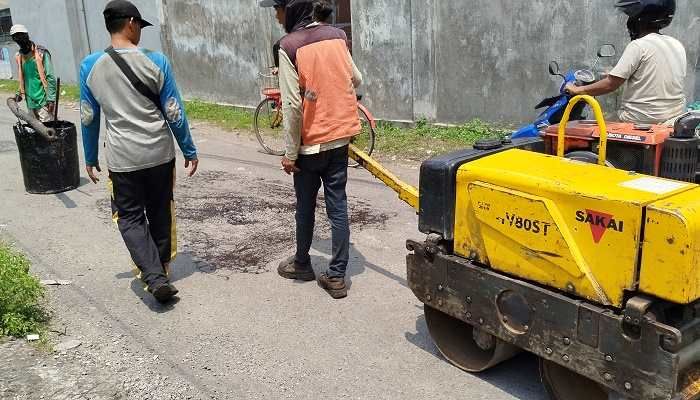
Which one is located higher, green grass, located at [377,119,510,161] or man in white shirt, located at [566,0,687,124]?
man in white shirt, located at [566,0,687,124]

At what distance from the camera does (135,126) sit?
4125 mm

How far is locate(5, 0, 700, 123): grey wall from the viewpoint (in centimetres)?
780

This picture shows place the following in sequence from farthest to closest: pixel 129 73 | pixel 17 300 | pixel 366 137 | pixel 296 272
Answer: pixel 366 137 → pixel 296 272 → pixel 129 73 → pixel 17 300

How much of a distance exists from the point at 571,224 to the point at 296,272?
2.39 m

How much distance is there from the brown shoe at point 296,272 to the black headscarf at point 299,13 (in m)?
1.66

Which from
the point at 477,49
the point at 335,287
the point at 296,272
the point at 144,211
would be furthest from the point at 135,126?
the point at 477,49

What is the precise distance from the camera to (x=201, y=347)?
3740mm

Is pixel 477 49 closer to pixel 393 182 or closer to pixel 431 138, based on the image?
pixel 431 138

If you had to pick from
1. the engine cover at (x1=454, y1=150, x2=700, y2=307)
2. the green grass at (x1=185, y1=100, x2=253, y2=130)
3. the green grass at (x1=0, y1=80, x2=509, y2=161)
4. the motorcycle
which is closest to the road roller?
the engine cover at (x1=454, y1=150, x2=700, y2=307)

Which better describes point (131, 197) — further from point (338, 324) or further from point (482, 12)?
point (482, 12)

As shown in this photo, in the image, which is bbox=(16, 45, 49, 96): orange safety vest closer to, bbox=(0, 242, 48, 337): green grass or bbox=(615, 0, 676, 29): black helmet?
bbox=(0, 242, 48, 337): green grass

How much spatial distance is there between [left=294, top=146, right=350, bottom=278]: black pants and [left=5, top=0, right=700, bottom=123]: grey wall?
474 centimetres

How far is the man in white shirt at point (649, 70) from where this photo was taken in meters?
4.08

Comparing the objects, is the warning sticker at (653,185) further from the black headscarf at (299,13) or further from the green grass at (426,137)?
the green grass at (426,137)
